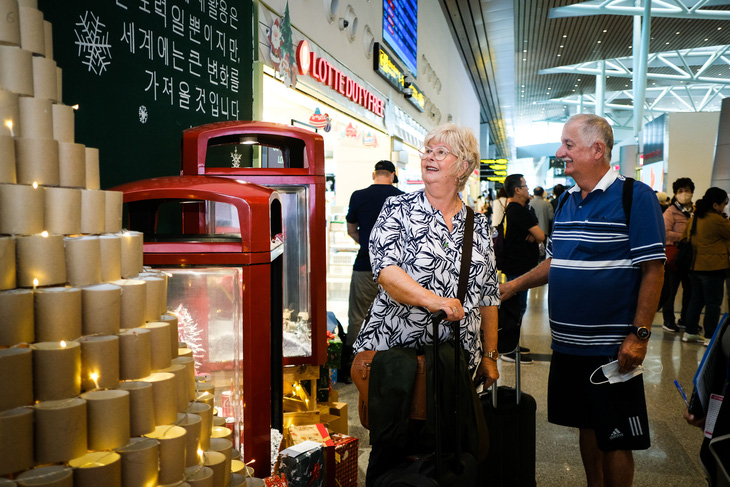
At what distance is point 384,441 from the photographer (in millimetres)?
1870

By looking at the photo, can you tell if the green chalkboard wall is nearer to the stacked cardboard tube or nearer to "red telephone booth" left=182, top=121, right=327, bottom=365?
"red telephone booth" left=182, top=121, right=327, bottom=365

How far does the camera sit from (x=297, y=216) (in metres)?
3.00

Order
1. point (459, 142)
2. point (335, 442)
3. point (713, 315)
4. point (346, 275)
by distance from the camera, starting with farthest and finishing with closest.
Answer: point (346, 275), point (713, 315), point (335, 442), point (459, 142)

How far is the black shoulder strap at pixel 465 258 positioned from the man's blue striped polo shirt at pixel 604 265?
0.64 m

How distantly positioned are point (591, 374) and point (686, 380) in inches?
130

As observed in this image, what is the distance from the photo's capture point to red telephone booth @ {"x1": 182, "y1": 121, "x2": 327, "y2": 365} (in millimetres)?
2844

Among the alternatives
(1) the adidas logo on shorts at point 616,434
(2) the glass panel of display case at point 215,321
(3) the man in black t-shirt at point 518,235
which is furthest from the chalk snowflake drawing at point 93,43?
(3) the man in black t-shirt at point 518,235

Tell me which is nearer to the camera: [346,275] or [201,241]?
[201,241]

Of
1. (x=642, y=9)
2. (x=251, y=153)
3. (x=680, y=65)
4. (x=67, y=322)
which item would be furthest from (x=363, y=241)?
(x=680, y=65)

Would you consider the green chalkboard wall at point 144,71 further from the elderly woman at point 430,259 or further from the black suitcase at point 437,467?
the black suitcase at point 437,467

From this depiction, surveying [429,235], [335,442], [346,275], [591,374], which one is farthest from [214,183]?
[346,275]

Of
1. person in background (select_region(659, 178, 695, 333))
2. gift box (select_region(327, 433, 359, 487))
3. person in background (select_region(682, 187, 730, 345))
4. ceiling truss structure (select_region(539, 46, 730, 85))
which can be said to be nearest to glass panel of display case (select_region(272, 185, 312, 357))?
gift box (select_region(327, 433, 359, 487))

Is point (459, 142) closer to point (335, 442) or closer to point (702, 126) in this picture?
point (335, 442)

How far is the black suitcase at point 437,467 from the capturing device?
69.7 inches
